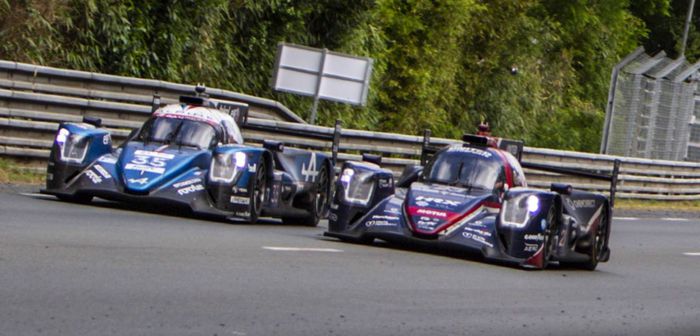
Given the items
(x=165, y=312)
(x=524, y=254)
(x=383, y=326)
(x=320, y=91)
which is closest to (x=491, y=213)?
(x=524, y=254)

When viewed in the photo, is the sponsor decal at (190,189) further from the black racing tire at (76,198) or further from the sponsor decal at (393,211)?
the sponsor decal at (393,211)

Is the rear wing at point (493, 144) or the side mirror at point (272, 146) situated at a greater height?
the rear wing at point (493, 144)

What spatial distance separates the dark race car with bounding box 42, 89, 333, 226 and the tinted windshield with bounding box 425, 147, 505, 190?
1.90 m

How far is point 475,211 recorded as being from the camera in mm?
15023

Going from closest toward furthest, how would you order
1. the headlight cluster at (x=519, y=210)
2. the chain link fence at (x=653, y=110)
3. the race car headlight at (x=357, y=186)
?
the headlight cluster at (x=519, y=210)
the race car headlight at (x=357, y=186)
the chain link fence at (x=653, y=110)

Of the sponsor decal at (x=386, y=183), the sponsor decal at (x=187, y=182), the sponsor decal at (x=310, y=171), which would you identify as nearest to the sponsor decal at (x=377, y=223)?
the sponsor decal at (x=386, y=183)

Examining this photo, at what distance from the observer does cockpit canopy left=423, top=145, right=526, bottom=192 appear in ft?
52.1

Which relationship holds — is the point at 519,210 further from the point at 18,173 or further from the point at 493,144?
the point at 18,173

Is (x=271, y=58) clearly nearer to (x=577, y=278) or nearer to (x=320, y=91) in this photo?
(x=320, y=91)

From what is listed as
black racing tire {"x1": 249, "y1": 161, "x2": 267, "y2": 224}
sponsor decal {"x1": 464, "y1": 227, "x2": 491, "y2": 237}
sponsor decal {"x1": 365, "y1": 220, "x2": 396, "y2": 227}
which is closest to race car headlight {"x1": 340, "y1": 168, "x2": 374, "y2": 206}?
sponsor decal {"x1": 365, "y1": 220, "x2": 396, "y2": 227}

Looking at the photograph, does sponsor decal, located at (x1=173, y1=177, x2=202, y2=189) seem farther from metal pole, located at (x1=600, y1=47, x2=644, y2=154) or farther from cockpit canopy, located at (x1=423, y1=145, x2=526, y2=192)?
metal pole, located at (x1=600, y1=47, x2=644, y2=154)

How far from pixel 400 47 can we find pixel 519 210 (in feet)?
77.0

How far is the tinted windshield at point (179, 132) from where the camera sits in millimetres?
16688

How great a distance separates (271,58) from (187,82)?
3.03 metres
